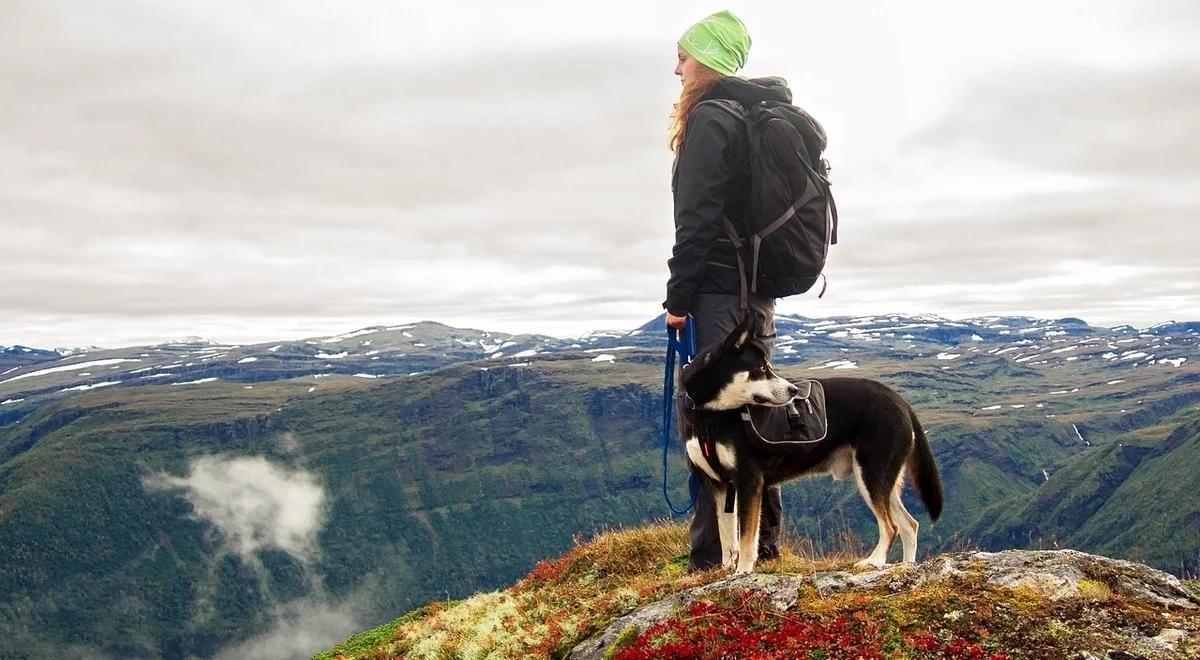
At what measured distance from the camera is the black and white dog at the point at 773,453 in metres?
8.68

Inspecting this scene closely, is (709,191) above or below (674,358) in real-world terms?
above

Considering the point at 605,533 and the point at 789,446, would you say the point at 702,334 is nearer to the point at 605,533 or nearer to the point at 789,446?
the point at 789,446

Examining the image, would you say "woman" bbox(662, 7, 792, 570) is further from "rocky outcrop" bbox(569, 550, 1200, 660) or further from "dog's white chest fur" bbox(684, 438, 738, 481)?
"rocky outcrop" bbox(569, 550, 1200, 660)

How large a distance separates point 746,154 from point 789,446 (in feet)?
11.2

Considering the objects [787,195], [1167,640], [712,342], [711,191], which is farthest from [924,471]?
[711,191]

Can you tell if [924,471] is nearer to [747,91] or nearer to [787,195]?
[787,195]

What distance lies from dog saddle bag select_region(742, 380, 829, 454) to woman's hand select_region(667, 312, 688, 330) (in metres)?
1.53

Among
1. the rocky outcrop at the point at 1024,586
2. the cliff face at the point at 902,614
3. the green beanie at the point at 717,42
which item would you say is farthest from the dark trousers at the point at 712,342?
the green beanie at the point at 717,42

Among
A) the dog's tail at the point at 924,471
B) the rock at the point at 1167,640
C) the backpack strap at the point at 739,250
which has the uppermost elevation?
the backpack strap at the point at 739,250

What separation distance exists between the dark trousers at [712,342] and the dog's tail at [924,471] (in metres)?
1.70

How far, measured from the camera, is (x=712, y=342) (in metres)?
9.62

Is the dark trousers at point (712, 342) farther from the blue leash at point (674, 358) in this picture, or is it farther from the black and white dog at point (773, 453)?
the black and white dog at point (773, 453)

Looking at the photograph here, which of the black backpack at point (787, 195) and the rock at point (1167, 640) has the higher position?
the black backpack at point (787, 195)

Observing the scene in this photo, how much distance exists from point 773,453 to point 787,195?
2.93 meters
